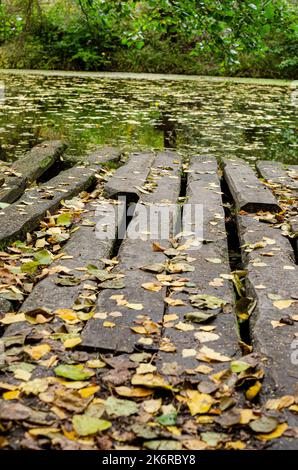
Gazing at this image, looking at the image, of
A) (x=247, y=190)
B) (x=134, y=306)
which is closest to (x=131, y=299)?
(x=134, y=306)

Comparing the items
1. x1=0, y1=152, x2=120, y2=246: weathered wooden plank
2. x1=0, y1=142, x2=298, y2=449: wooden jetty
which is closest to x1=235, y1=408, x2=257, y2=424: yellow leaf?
x1=0, y1=142, x2=298, y2=449: wooden jetty

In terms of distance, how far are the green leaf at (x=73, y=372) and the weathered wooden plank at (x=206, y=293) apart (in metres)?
0.26

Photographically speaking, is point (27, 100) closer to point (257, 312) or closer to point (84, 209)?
point (84, 209)

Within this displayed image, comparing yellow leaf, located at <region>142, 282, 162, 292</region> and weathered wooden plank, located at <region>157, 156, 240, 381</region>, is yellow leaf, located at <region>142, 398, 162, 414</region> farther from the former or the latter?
yellow leaf, located at <region>142, 282, 162, 292</region>

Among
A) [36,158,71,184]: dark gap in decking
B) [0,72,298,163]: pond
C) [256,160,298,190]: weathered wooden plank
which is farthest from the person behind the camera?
[0,72,298,163]: pond

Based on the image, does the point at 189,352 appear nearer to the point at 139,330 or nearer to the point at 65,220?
the point at 139,330

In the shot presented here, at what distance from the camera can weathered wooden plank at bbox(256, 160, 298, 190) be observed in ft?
14.1

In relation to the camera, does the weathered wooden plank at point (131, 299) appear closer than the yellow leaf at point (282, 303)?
Yes

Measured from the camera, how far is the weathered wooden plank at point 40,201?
117 inches

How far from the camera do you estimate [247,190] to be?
3.78 metres

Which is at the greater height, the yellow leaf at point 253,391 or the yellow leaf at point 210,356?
the yellow leaf at point 210,356

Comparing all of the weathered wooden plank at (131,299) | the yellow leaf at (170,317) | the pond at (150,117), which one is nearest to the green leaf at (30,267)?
the weathered wooden plank at (131,299)

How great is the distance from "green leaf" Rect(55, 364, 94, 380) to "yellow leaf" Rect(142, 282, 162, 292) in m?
0.63

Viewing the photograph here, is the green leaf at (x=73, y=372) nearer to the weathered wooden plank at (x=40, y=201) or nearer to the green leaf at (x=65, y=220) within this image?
the weathered wooden plank at (x=40, y=201)
